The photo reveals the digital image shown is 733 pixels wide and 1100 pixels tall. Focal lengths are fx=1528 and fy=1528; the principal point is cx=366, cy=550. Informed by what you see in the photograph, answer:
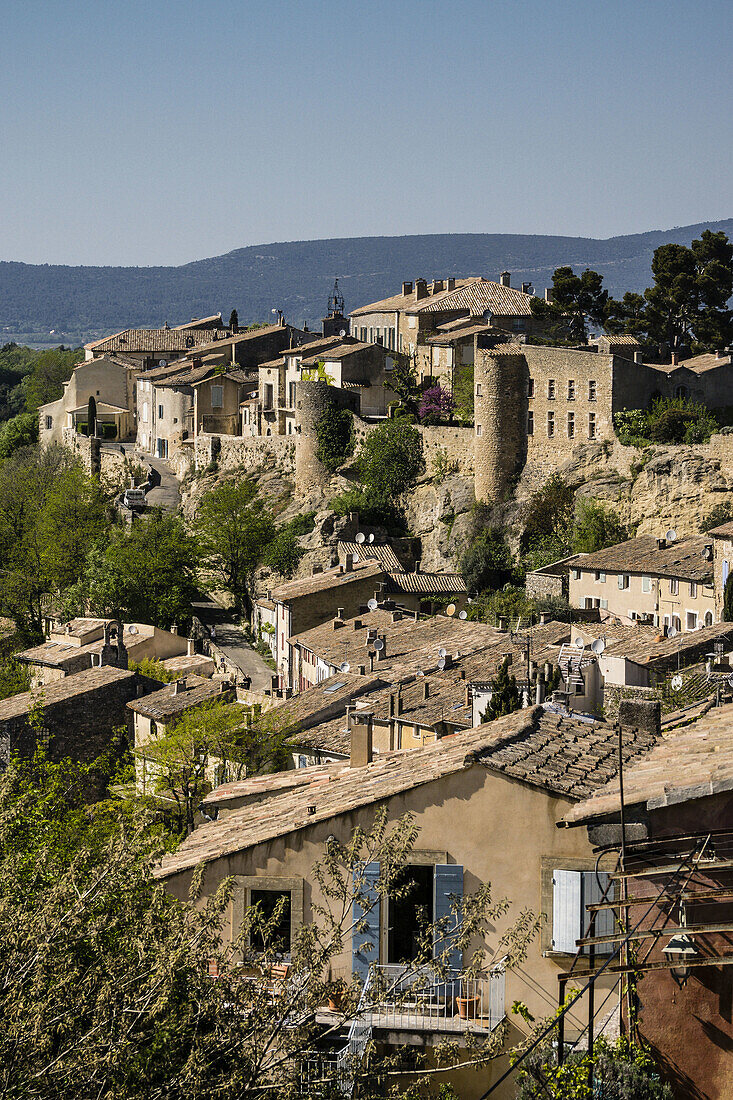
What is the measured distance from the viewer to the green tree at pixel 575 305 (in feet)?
189

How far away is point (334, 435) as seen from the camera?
185 ft

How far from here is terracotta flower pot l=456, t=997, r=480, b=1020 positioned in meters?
10.5

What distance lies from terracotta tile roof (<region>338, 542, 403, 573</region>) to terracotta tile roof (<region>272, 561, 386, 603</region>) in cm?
153

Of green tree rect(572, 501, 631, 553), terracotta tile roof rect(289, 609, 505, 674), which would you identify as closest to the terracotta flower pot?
terracotta tile roof rect(289, 609, 505, 674)

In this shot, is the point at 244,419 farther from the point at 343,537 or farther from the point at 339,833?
the point at 339,833

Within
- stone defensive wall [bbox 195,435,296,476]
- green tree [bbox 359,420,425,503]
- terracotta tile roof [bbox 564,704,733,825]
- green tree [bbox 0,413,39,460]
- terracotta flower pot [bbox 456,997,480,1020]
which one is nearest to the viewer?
terracotta tile roof [bbox 564,704,733,825]

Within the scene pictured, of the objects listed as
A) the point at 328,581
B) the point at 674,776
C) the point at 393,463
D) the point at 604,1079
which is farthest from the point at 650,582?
the point at 604,1079

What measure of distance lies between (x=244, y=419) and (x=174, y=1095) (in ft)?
191

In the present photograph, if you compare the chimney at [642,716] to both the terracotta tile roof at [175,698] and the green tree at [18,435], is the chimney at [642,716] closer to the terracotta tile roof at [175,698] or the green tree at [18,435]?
the terracotta tile roof at [175,698]

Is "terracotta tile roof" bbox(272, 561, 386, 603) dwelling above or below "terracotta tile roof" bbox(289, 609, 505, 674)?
below

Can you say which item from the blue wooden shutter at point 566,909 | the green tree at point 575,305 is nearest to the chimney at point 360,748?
the blue wooden shutter at point 566,909

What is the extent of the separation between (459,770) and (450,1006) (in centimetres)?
163

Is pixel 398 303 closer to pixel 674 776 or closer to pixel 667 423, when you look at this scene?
pixel 667 423

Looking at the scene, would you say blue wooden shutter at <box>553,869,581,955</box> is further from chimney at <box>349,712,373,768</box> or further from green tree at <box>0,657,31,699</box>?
green tree at <box>0,657,31,699</box>
